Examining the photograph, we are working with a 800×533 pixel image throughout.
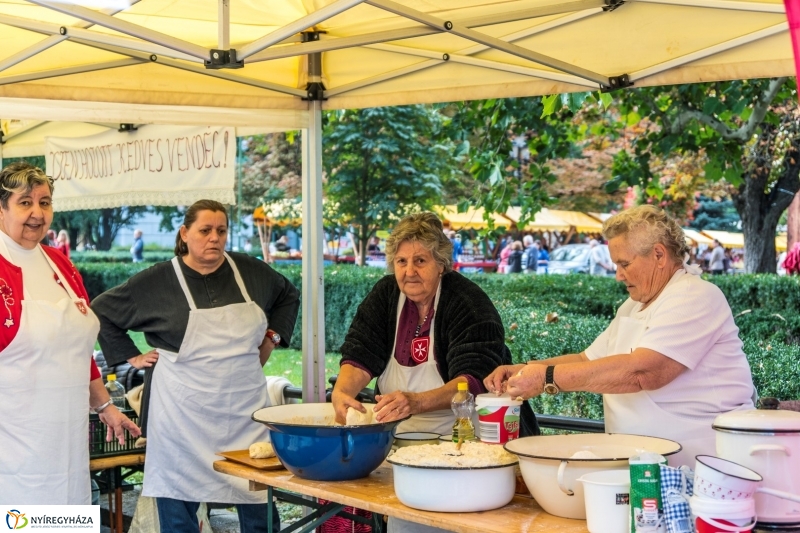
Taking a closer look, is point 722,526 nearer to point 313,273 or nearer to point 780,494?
point 780,494

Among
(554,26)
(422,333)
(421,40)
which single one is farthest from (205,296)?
(554,26)

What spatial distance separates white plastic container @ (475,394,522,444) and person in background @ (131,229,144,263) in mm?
14372

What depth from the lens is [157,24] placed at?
379 centimetres

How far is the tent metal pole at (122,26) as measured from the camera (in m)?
2.77

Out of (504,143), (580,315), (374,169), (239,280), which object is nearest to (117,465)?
(239,280)

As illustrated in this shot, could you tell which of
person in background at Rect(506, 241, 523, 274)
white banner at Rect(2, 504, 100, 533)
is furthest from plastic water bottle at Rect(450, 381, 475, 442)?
person in background at Rect(506, 241, 523, 274)

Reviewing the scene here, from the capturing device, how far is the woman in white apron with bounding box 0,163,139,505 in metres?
3.11

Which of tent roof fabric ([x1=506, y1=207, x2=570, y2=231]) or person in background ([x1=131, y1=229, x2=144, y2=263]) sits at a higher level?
tent roof fabric ([x1=506, y1=207, x2=570, y2=231])

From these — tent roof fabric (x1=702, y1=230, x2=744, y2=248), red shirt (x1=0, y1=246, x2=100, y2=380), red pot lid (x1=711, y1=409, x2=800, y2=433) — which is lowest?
red pot lid (x1=711, y1=409, x2=800, y2=433)

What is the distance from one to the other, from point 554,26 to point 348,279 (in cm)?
733

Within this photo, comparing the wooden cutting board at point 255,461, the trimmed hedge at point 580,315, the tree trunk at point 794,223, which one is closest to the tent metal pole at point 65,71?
the wooden cutting board at point 255,461

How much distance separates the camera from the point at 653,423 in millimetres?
2688

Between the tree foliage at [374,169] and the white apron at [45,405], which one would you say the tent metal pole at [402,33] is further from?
the tree foliage at [374,169]

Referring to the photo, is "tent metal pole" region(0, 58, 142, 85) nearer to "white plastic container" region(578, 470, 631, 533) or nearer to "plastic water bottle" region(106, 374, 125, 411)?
"plastic water bottle" region(106, 374, 125, 411)
